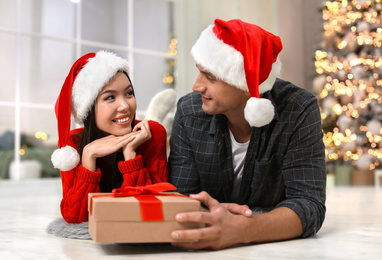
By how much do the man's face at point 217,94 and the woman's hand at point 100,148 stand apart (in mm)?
266

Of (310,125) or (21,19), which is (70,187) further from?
(21,19)

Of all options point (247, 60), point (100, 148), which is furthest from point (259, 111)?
point (100, 148)

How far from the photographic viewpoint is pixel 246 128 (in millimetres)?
1522

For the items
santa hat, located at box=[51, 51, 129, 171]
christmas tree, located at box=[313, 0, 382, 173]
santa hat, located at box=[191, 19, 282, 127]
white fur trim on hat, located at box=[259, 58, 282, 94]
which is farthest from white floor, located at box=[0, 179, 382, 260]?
christmas tree, located at box=[313, 0, 382, 173]

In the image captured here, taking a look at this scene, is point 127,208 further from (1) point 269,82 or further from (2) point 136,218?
(1) point 269,82

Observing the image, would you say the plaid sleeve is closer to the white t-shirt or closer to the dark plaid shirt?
the dark plaid shirt

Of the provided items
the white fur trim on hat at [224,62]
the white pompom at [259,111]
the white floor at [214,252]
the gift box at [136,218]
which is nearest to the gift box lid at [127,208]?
the gift box at [136,218]

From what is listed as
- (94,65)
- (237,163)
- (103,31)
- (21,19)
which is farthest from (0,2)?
(237,163)

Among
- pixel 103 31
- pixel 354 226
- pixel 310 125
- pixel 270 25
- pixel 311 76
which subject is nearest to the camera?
pixel 310 125

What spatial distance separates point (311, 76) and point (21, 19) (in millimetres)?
3481

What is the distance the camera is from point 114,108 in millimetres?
1437

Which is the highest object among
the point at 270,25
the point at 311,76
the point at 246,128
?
the point at 270,25

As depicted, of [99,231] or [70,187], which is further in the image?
[70,187]

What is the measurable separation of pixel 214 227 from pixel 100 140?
537 millimetres
